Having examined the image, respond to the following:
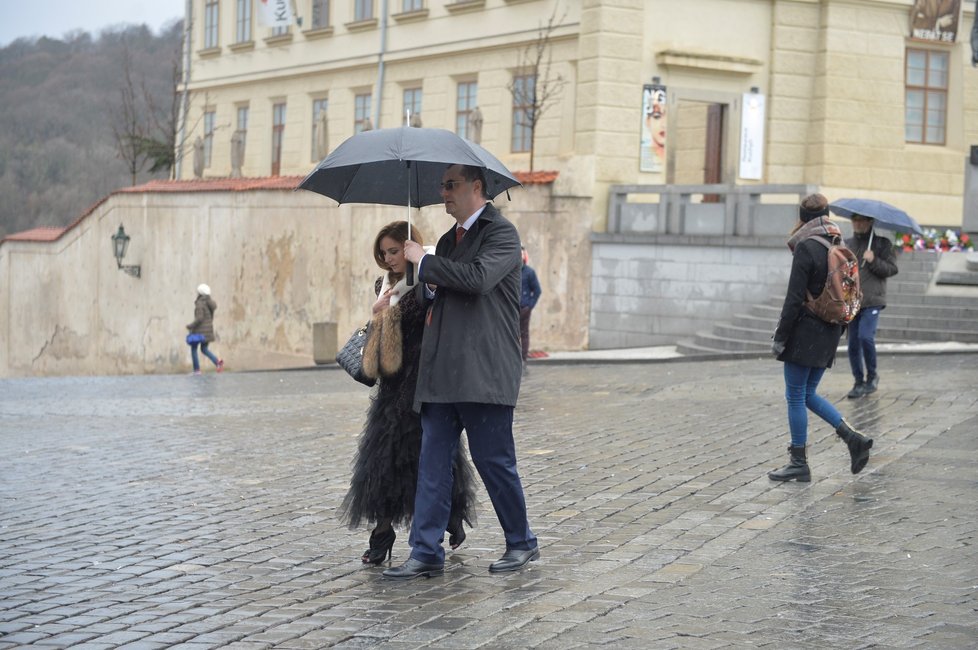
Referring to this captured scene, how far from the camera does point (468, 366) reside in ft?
22.8

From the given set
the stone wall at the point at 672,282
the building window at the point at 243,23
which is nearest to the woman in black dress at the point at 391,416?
the stone wall at the point at 672,282

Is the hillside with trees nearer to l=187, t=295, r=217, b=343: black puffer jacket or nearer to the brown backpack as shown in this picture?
l=187, t=295, r=217, b=343: black puffer jacket

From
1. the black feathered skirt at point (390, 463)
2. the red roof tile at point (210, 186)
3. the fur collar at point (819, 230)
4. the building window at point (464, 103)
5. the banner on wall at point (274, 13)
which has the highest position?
the banner on wall at point (274, 13)

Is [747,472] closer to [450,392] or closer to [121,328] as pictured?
[450,392]

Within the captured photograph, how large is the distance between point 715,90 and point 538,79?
332cm

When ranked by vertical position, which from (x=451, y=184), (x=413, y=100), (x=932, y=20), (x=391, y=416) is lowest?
(x=391, y=416)

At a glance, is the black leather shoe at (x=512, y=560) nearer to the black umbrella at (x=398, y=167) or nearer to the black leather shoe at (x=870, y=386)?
the black umbrella at (x=398, y=167)

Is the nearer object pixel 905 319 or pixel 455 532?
pixel 455 532

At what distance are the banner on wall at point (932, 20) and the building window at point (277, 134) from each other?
53.1 feet

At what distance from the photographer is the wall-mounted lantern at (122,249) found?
35.0m

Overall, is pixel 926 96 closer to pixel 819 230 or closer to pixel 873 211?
pixel 873 211

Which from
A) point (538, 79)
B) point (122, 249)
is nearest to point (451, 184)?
point (538, 79)

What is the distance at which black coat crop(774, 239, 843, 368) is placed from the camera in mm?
9750

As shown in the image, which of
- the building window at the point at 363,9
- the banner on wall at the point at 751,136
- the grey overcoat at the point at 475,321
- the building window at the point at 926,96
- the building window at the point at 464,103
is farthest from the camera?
the building window at the point at 363,9
